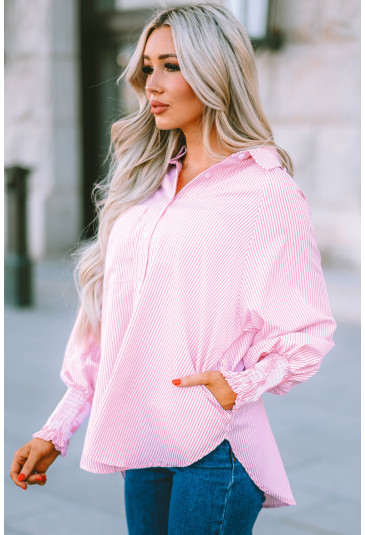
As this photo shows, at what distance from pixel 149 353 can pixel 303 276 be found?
17.7 inches

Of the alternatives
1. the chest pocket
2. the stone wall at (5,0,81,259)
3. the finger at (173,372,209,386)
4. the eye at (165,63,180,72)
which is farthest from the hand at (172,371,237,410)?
the stone wall at (5,0,81,259)

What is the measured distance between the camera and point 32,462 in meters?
2.24

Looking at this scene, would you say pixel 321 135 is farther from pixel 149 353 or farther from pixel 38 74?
pixel 149 353

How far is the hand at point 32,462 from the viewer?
87.4 inches

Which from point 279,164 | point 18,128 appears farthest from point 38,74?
point 279,164

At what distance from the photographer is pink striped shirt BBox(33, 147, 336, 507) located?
2016 mm

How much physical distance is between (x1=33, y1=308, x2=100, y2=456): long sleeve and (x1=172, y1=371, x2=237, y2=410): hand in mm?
464

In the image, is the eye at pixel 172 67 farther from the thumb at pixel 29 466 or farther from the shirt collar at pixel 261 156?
the thumb at pixel 29 466

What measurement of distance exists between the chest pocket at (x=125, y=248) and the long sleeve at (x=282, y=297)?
338mm

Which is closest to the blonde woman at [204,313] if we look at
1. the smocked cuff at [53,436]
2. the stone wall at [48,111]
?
the smocked cuff at [53,436]

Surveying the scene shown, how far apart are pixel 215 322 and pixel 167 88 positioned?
67cm

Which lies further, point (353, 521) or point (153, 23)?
point (353, 521)

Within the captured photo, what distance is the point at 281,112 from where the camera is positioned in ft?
31.8

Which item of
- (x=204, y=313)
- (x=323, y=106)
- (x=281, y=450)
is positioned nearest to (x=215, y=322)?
(x=204, y=313)
